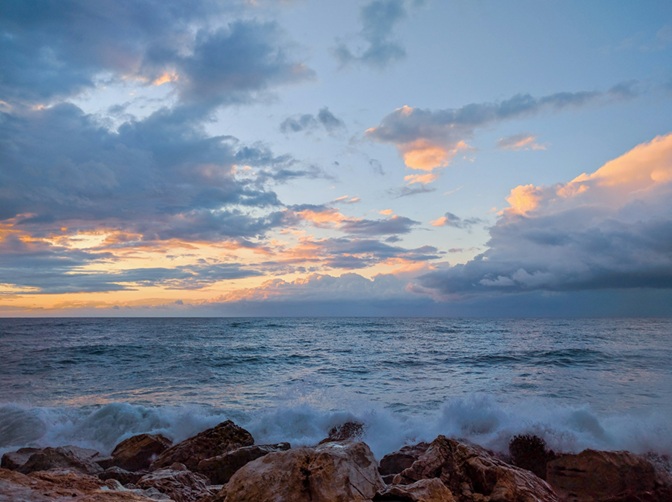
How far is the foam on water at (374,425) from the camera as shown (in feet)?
37.8

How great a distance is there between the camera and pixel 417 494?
4227 mm

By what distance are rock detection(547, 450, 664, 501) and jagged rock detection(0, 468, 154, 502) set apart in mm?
7369

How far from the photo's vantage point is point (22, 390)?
20219 mm

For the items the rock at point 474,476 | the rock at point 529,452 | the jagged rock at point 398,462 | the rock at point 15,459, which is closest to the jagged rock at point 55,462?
the rock at point 15,459

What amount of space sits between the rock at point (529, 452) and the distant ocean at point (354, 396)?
0.76 feet

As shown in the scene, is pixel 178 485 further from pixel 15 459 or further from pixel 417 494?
pixel 15 459

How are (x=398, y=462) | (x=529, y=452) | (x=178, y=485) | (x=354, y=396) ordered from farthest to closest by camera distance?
(x=354, y=396) < (x=529, y=452) < (x=398, y=462) < (x=178, y=485)

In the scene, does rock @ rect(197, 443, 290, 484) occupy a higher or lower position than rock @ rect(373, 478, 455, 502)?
lower

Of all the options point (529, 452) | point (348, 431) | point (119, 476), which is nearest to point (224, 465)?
point (119, 476)

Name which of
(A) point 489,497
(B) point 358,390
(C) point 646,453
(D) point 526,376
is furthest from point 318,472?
(D) point 526,376

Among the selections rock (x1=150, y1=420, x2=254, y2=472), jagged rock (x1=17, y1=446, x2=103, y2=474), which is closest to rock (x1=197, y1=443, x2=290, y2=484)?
rock (x1=150, y1=420, x2=254, y2=472)

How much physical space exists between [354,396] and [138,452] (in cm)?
958

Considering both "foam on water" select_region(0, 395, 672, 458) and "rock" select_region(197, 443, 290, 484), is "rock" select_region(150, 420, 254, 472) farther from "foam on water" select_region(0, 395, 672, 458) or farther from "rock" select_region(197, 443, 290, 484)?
"foam on water" select_region(0, 395, 672, 458)

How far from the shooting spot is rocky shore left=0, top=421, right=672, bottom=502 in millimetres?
4246
